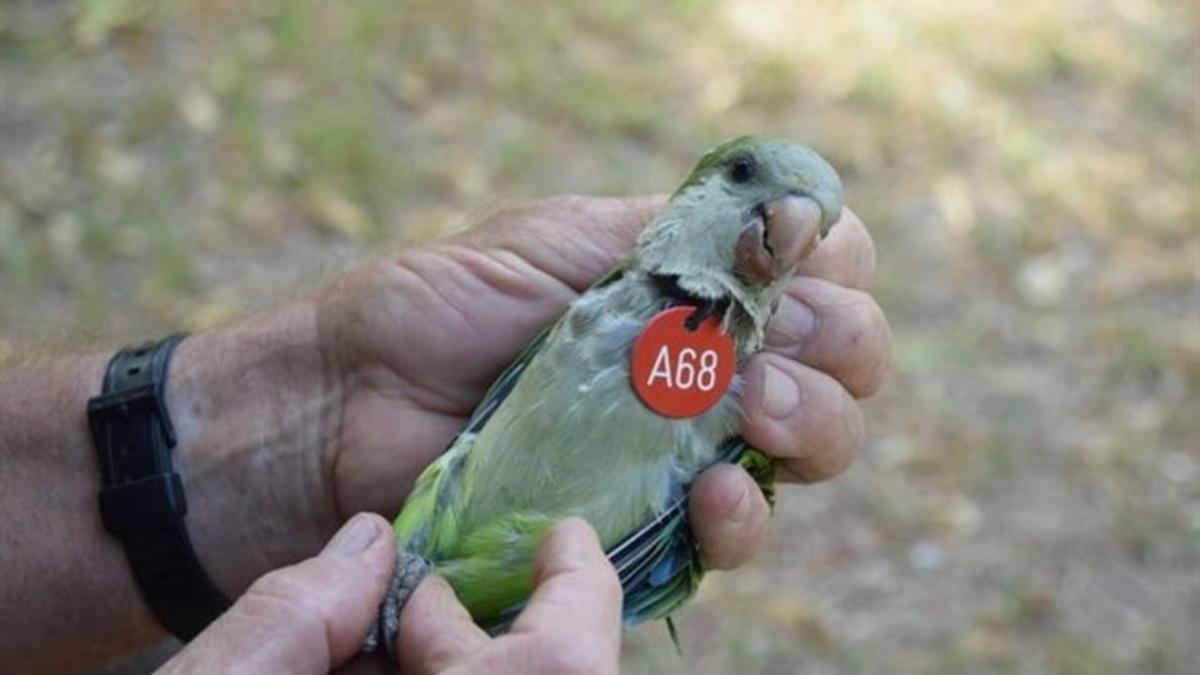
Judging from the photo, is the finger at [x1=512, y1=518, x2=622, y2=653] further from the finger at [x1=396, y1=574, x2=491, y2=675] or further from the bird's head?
the bird's head

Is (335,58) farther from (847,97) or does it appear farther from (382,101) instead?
(847,97)

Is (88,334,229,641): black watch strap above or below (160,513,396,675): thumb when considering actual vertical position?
below

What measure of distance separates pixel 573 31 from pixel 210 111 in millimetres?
1193

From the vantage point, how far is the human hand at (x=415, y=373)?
2117mm

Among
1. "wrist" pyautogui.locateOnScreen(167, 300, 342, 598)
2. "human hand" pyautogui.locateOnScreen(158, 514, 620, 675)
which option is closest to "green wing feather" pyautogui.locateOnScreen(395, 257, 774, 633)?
"human hand" pyautogui.locateOnScreen(158, 514, 620, 675)

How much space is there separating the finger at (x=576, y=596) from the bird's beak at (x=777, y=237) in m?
0.36

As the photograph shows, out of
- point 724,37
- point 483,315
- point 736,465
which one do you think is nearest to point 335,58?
point 724,37

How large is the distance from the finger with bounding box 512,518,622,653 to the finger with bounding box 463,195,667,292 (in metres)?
0.55

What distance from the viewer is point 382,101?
4.95 m

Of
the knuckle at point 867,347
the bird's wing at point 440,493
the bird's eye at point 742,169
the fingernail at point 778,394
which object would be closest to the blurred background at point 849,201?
the knuckle at point 867,347

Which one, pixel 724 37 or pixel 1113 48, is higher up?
pixel 724 37

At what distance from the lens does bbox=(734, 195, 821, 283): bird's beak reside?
72.3 inches

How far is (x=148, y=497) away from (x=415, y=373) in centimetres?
41

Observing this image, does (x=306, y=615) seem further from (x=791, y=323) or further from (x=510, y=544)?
(x=791, y=323)
